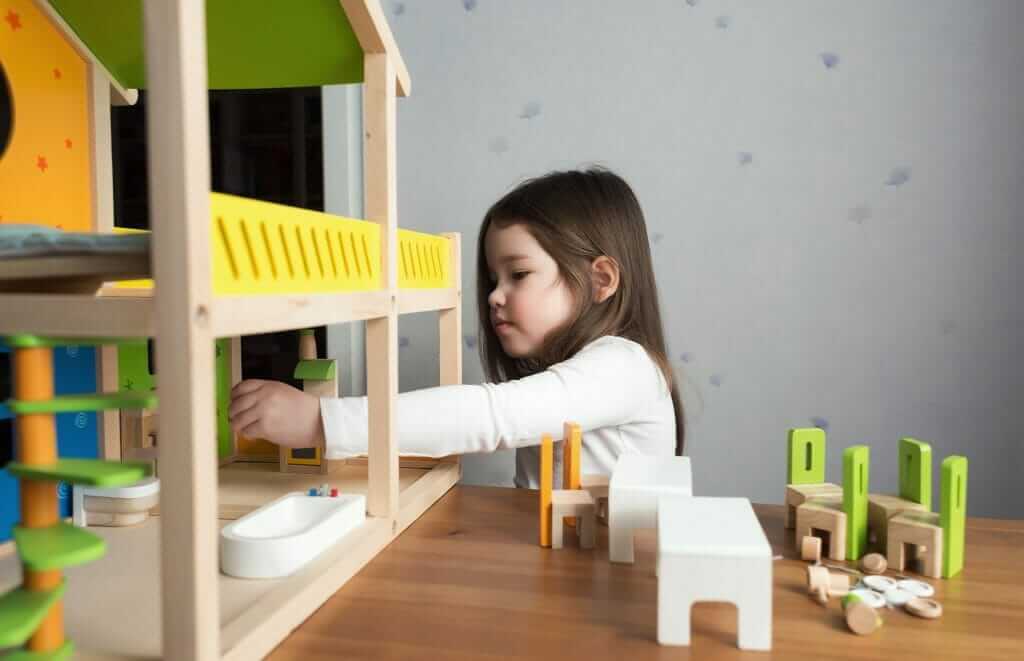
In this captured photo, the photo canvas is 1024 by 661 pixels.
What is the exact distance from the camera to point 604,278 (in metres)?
1.32

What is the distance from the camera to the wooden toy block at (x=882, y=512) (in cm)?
77

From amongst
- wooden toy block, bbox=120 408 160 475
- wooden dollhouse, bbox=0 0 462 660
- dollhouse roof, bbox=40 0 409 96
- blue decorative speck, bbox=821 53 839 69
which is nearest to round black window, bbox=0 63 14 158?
wooden dollhouse, bbox=0 0 462 660

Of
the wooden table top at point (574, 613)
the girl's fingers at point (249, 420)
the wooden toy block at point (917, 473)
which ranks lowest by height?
the wooden table top at point (574, 613)

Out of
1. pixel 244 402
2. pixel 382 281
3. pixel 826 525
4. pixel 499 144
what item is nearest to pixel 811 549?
pixel 826 525

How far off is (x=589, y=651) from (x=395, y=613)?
16 cm

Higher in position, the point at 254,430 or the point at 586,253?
the point at 586,253

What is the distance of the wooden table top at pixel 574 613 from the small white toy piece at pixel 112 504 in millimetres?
256

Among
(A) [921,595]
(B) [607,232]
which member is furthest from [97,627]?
(B) [607,232]

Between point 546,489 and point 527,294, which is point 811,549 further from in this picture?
point 527,294

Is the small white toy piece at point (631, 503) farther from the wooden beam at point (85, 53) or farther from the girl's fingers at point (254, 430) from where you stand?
the wooden beam at point (85, 53)

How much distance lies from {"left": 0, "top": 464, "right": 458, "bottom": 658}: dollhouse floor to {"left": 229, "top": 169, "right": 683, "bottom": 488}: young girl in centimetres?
13

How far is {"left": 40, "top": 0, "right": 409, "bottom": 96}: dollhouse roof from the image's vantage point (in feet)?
2.68

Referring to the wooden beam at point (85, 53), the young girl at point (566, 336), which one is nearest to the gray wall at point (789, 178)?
the young girl at point (566, 336)

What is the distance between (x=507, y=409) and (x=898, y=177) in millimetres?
1020
